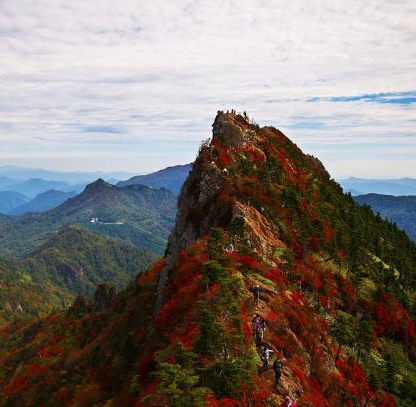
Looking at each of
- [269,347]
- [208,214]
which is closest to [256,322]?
[269,347]

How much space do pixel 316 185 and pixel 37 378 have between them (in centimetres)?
7670

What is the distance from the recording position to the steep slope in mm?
27688

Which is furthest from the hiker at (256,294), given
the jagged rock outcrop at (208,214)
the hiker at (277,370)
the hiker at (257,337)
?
the jagged rock outcrop at (208,214)

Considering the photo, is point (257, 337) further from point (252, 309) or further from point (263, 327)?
point (252, 309)

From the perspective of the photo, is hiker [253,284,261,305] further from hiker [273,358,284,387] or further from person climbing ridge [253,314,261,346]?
hiker [273,358,284,387]

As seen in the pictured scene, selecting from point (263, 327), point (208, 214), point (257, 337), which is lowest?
point (257, 337)

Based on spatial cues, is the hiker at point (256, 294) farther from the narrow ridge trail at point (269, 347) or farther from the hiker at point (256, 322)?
the hiker at point (256, 322)

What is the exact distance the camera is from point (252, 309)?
35031 millimetres

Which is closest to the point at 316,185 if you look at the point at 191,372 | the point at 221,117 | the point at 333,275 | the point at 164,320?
the point at 221,117

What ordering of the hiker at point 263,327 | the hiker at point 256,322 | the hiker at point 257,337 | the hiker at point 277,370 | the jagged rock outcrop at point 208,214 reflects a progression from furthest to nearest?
1. the jagged rock outcrop at point 208,214
2. the hiker at point 263,327
3. the hiker at point 257,337
4. the hiker at point 256,322
5. the hiker at point 277,370

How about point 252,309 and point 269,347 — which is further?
point 252,309

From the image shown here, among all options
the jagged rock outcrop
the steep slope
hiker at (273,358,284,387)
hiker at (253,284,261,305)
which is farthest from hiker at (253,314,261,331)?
the jagged rock outcrop

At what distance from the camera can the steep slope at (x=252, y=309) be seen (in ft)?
90.8

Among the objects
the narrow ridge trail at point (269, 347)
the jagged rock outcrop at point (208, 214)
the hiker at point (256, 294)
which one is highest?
the jagged rock outcrop at point (208, 214)
